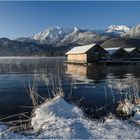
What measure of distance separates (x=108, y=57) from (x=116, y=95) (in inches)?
2309

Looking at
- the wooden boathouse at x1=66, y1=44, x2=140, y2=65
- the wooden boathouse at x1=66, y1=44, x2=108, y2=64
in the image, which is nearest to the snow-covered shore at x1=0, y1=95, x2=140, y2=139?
the wooden boathouse at x1=66, y1=44, x2=140, y2=65

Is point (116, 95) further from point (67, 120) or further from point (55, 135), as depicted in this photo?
point (55, 135)

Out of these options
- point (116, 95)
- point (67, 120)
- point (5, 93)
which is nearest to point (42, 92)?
point (5, 93)

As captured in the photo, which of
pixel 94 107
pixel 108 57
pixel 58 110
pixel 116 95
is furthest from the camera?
pixel 108 57

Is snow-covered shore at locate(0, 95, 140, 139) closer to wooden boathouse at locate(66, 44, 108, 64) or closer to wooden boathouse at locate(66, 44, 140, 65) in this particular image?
wooden boathouse at locate(66, 44, 140, 65)

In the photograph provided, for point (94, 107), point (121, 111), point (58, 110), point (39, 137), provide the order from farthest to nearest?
point (94, 107), point (121, 111), point (58, 110), point (39, 137)

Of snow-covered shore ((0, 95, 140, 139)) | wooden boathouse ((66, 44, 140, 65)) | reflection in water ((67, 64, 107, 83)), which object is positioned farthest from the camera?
wooden boathouse ((66, 44, 140, 65))

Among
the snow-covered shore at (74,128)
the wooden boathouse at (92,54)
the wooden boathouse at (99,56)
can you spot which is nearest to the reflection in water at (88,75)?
the snow-covered shore at (74,128)

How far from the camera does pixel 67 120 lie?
11.6m

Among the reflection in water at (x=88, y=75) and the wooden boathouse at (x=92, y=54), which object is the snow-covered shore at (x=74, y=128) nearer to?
the reflection in water at (x=88, y=75)

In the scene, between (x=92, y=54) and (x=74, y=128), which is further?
(x=92, y=54)

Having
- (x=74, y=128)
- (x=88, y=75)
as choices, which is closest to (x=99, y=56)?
(x=88, y=75)

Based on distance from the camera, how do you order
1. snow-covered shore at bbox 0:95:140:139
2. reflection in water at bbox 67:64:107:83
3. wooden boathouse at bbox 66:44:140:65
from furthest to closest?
wooden boathouse at bbox 66:44:140:65, reflection in water at bbox 67:64:107:83, snow-covered shore at bbox 0:95:140:139

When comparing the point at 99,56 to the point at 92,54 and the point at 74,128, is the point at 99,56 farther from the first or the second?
the point at 74,128
